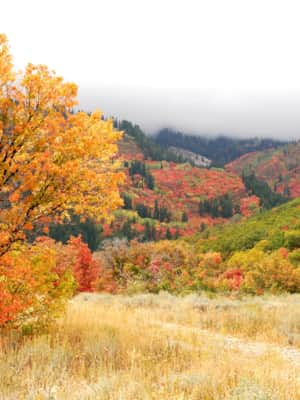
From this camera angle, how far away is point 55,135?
6.86 meters

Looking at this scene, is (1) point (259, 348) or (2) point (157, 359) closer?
(2) point (157, 359)

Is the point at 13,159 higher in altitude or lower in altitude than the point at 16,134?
lower

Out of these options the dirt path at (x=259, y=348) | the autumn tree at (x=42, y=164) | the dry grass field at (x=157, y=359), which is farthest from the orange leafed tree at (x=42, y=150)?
the dirt path at (x=259, y=348)

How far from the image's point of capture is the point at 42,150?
22.6 feet

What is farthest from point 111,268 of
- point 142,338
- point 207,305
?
point 142,338

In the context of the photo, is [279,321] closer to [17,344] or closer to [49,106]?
[17,344]

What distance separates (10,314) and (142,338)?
2708mm

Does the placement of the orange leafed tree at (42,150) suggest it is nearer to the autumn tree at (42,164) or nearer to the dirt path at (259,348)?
the autumn tree at (42,164)

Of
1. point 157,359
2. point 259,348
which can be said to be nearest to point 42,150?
point 157,359

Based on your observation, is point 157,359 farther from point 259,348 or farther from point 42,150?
point 42,150

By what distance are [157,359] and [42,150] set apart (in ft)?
13.8

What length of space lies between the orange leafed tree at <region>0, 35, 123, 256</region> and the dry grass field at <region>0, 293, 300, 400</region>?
2.13 m

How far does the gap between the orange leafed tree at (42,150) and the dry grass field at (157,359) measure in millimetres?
2129

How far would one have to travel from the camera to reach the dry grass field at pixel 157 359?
473 cm
